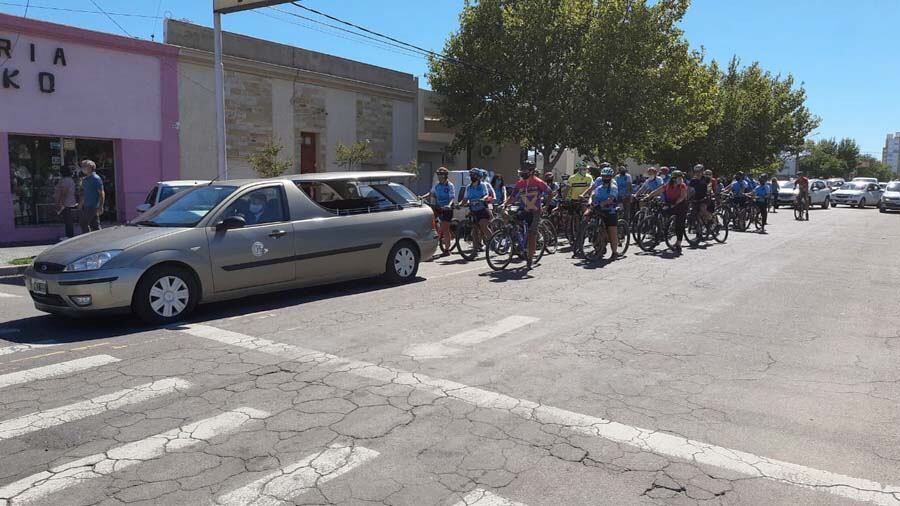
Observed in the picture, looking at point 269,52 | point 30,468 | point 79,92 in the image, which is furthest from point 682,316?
point 269,52

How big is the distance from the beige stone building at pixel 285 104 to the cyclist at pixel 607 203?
39.4 ft

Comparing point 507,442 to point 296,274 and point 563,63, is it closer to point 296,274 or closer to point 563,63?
point 296,274

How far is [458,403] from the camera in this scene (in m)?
4.69

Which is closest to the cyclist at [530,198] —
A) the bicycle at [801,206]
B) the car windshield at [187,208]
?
the car windshield at [187,208]

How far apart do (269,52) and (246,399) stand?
1815cm

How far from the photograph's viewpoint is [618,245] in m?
13.2

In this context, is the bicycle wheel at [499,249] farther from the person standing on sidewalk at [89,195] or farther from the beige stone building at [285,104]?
the beige stone building at [285,104]

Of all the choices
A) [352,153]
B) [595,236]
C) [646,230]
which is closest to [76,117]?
[352,153]

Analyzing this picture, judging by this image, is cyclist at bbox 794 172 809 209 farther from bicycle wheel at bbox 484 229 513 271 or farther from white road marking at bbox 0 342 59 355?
white road marking at bbox 0 342 59 355

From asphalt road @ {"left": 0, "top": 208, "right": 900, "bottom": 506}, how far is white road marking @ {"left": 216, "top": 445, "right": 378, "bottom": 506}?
0.05 ft

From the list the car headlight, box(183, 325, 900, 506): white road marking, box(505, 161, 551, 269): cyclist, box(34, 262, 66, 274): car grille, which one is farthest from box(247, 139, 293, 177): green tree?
box(183, 325, 900, 506): white road marking

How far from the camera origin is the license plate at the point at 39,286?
22.2 feet

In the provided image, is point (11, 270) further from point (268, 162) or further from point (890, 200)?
point (890, 200)

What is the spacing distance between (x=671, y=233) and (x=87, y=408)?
→ 40.6 feet
